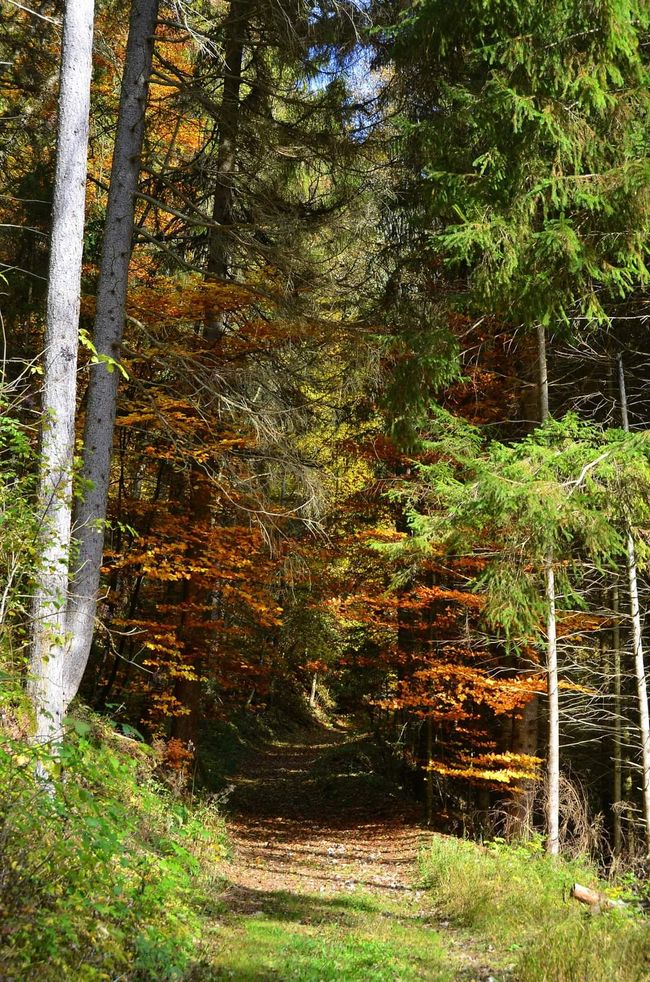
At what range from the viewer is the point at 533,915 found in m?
7.45

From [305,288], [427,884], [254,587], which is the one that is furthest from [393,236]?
[427,884]

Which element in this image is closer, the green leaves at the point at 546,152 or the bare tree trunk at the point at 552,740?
the green leaves at the point at 546,152

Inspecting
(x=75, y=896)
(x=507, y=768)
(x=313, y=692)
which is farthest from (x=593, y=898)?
(x=313, y=692)

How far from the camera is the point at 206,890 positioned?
7.90 m

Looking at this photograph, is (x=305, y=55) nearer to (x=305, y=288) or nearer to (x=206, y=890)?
(x=305, y=288)

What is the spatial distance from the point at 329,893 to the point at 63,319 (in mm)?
6947

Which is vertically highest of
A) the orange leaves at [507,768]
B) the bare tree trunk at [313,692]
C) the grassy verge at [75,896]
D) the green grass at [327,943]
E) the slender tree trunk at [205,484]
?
the slender tree trunk at [205,484]

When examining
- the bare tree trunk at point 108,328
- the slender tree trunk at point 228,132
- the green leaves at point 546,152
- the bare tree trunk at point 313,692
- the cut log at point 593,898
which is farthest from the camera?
the bare tree trunk at point 313,692

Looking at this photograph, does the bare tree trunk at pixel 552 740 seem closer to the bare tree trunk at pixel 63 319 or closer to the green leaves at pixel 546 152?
the green leaves at pixel 546 152

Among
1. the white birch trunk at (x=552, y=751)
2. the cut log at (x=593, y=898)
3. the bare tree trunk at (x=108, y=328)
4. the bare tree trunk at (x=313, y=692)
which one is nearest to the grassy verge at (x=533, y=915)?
the cut log at (x=593, y=898)

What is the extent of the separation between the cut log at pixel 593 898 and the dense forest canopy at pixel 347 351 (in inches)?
78.2

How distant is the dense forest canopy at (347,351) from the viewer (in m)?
6.93

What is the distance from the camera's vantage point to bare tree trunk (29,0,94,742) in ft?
21.6

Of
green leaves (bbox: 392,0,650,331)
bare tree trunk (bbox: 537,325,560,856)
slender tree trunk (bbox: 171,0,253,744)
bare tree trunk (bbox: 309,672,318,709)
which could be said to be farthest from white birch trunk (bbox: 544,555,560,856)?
bare tree trunk (bbox: 309,672,318,709)
